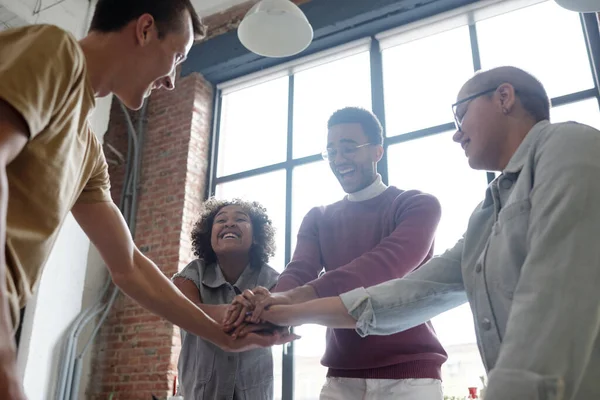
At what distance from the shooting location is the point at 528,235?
1064mm

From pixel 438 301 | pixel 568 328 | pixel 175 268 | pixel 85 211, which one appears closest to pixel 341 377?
pixel 438 301

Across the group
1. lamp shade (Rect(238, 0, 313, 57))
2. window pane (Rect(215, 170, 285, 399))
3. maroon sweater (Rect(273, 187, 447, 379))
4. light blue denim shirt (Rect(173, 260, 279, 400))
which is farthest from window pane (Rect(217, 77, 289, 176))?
light blue denim shirt (Rect(173, 260, 279, 400))

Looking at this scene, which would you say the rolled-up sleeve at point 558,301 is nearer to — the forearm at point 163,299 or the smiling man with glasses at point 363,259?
the smiling man with glasses at point 363,259

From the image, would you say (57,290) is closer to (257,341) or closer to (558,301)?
(257,341)

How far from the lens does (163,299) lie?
1.93m

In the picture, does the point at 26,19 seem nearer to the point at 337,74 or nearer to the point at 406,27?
the point at 337,74

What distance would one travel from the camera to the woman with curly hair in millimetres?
2012

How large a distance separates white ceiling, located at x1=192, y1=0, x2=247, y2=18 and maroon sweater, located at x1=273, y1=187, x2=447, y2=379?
12.8 ft

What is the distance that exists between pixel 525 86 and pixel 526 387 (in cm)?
91

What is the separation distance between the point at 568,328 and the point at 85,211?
1282mm

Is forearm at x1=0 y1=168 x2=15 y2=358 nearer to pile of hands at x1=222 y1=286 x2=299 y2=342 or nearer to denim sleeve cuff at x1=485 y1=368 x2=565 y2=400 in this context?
denim sleeve cuff at x1=485 y1=368 x2=565 y2=400

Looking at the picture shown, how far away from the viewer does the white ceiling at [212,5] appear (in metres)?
5.58

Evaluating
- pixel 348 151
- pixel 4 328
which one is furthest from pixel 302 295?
pixel 4 328

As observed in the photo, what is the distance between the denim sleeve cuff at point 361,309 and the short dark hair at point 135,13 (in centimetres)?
89
